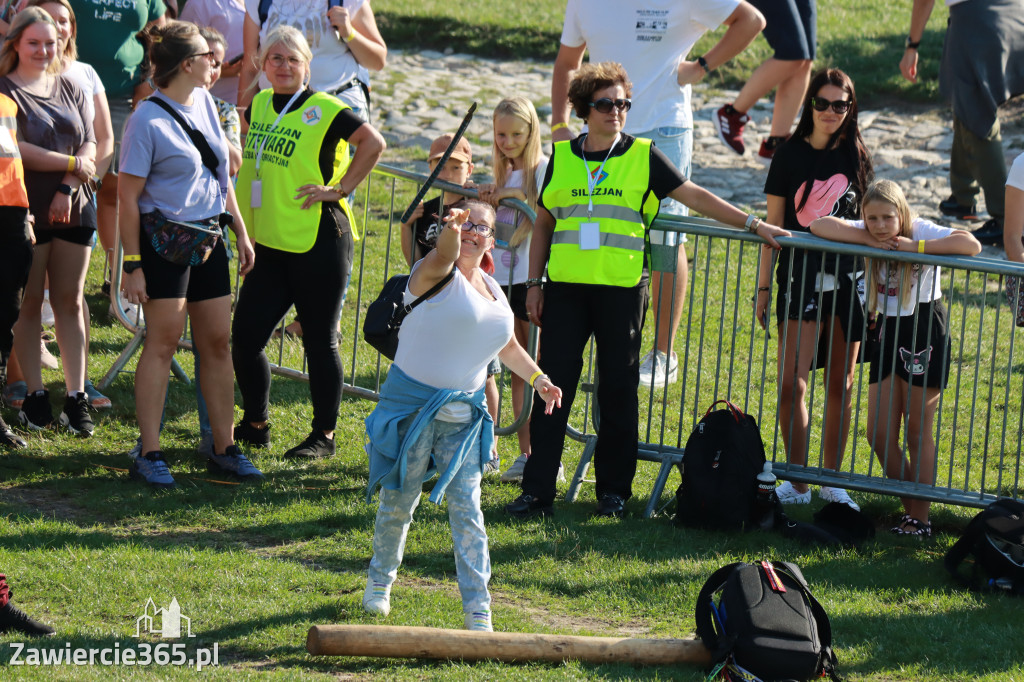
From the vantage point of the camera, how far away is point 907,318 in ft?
21.4

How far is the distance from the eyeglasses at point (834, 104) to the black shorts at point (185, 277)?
309 centimetres

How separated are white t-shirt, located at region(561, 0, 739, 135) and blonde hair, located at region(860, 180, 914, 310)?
1618 mm

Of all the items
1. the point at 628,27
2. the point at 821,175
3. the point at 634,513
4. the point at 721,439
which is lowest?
the point at 634,513

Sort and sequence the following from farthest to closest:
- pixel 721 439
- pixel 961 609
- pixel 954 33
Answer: pixel 954 33, pixel 721 439, pixel 961 609

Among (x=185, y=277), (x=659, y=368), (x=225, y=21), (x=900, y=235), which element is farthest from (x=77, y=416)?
(x=900, y=235)

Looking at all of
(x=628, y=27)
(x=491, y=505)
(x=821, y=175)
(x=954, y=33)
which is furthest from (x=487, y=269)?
(x=954, y=33)

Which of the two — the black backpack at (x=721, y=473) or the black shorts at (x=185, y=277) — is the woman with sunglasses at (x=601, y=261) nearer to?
the black backpack at (x=721, y=473)

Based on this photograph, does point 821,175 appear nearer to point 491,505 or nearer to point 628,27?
point 628,27

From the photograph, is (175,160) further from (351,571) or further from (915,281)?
(915,281)

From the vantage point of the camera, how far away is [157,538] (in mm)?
6004

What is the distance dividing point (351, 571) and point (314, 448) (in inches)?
60.5

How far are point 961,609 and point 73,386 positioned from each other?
4795 millimetres

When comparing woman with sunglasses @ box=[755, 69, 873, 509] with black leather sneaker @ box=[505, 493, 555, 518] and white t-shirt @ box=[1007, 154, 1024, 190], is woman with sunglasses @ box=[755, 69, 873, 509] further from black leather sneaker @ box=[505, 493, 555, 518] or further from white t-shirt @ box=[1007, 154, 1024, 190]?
black leather sneaker @ box=[505, 493, 555, 518]

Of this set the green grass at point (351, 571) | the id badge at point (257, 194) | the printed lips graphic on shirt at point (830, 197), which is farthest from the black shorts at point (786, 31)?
the id badge at point (257, 194)
